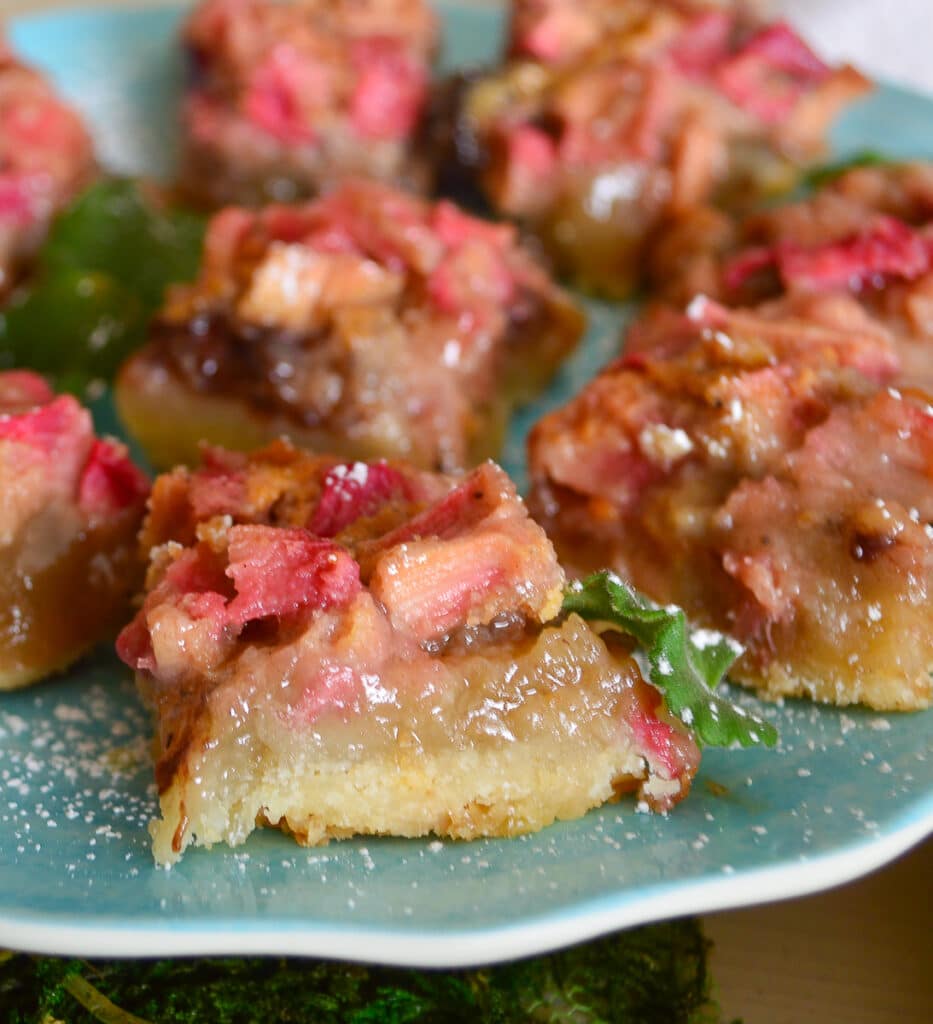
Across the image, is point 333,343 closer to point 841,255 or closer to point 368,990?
point 841,255

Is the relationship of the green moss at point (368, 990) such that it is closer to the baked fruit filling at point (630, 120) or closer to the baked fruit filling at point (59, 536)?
the baked fruit filling at point (59, 536)

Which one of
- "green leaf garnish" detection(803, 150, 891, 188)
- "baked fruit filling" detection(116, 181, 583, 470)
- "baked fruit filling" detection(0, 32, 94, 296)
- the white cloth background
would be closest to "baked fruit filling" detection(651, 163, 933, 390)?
"green leaf garnish" detection(803, 150, 891, 188)

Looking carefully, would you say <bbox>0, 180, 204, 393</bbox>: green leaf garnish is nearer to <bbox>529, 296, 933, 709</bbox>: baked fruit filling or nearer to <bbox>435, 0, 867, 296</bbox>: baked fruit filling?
<bbox>435, 0, 867, 296</bbox>: baked fruit filling

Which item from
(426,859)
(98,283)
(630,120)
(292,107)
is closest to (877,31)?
(630,120)

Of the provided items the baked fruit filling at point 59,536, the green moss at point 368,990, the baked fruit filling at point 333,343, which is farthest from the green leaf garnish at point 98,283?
the green moss at point 368,990

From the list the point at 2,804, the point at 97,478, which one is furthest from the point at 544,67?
the point at 2,804
